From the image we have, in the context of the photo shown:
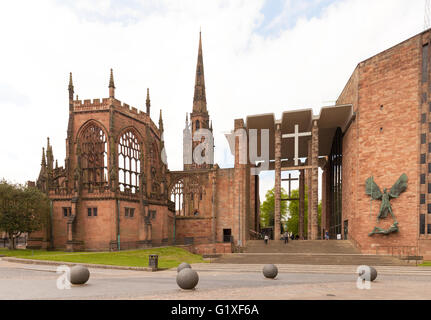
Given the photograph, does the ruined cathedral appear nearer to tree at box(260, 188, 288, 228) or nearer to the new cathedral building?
the new cathedral building

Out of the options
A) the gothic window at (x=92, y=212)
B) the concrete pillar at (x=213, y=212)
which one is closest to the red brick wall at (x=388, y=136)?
the concrete pillar at (x=213, y=212)

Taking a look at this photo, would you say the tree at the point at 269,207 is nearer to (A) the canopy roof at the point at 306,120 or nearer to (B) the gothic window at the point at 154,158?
(A) the canopy roof at the point at 306,120

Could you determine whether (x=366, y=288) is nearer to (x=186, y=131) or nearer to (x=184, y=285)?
(x=184, y=285)

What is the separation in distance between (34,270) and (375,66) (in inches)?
1291

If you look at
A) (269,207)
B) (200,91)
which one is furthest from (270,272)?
(200,91)

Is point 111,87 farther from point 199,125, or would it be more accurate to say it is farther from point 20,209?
point 199,125

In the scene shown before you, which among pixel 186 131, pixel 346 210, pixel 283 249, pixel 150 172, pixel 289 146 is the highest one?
pixel 186 131

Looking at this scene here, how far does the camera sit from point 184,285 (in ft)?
40.3

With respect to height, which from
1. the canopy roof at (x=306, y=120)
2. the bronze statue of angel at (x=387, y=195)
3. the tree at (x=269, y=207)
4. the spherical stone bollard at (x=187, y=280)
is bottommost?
the tree at (x=269, y=207)

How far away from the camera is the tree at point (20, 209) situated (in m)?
34.0

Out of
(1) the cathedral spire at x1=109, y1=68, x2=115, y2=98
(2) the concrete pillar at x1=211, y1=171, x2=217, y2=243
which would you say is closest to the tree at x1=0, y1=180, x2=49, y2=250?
(1) the cathedral spire at x1=109, y1=68, x2=115, y2=98

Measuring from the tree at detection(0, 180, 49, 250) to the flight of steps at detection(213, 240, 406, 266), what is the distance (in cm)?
1993

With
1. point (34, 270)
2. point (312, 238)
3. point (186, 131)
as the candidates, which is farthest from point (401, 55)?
point (186, 131)

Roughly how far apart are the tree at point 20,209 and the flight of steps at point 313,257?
1993cm
